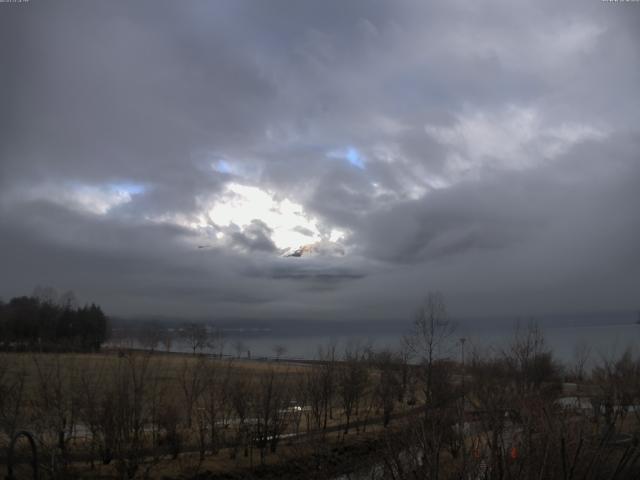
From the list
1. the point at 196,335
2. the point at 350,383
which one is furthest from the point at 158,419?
the point at 196,335

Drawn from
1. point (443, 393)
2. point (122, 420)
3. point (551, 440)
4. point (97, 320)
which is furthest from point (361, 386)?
point (97, 320)

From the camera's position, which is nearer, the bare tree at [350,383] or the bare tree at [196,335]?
the bare tree at [350,383]

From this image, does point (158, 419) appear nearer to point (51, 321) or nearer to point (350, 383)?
point (350, 383)

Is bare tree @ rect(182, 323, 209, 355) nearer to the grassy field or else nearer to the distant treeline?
the distant treeline

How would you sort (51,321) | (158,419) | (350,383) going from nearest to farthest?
(158,419) < (350,383) < (51,321)

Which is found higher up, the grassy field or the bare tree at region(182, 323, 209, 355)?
the bare tree at region(182, 323, 209, 355)

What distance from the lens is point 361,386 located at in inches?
1687

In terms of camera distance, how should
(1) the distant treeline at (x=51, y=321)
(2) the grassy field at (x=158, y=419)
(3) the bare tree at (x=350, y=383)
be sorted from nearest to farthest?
(2) the grassy field at (x=158, y=419)
(3) the bare tree at (x=350, y=383)
(1) the distant treeline at (x=51, y=321)

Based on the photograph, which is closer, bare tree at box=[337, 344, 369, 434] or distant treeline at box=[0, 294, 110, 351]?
bare tree at box=[337, 344, 369, 434]

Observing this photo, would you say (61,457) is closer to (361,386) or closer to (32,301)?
(361,386)

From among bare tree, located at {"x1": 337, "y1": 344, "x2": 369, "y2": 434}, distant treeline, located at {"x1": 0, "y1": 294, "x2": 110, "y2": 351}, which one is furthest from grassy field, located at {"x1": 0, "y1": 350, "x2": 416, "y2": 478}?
distant treeline, located at {"x1": 0, "y1": 294, "x2": 110, "y2": 351}

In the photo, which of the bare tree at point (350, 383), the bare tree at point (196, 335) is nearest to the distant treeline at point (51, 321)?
the bare tree at point (196, 335)

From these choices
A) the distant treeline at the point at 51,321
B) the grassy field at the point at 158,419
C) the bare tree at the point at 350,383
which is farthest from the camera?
the distant treeline at the point at 51,321

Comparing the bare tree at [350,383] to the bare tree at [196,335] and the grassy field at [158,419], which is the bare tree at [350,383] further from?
the bare tree at [196,335]
